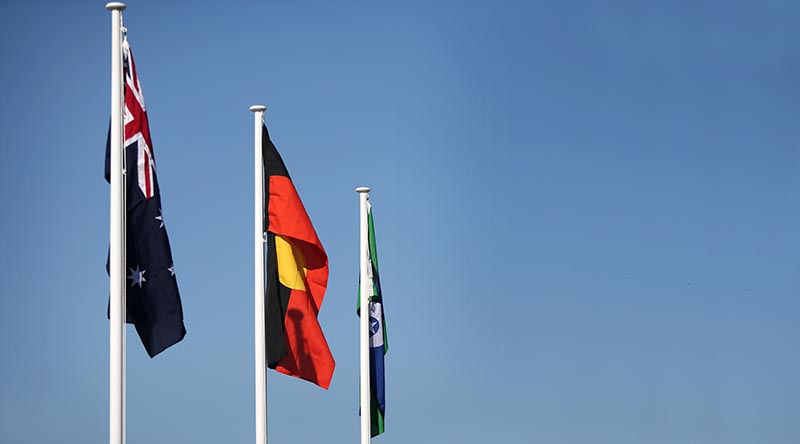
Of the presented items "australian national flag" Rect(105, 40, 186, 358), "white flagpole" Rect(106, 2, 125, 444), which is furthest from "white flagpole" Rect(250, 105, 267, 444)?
"white flagpole" Rect(106, 2, 125, 444)

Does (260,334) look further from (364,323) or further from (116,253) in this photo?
(364,323)

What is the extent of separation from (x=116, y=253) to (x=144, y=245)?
0.95 m

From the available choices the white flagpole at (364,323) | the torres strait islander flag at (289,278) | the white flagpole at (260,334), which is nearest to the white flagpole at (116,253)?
the white flagpole at (260,334)

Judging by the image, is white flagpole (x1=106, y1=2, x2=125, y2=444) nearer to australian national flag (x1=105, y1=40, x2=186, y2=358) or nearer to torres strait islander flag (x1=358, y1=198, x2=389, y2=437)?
australian national flag (x1=105, y1=40, x2=186, y2=358)

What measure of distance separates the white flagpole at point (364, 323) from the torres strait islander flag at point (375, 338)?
17cm

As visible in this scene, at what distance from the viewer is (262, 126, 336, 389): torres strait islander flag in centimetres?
1780

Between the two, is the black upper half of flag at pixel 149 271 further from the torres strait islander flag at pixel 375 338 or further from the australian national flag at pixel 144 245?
the torres strait islander flag at pixel 375 338

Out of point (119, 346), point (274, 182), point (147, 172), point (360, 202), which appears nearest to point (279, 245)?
point (274, 182)

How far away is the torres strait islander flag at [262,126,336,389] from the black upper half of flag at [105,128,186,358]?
3596mm

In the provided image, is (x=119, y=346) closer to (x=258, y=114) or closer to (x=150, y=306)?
(x=150, y=306)

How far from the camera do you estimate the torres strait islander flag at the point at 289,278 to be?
17.8 metres

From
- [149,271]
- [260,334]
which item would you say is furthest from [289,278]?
[149,271]

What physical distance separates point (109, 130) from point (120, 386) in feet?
9.60

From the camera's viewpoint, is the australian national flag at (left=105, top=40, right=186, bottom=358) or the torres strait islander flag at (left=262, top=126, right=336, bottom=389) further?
the torres strait islander flag at (left=262, top=126, right=336, bottom=389)
